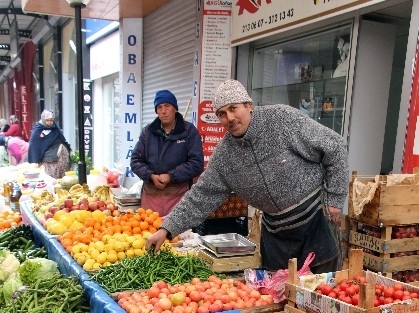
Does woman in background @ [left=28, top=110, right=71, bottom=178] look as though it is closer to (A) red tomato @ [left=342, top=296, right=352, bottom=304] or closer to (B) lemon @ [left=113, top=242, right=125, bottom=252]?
(B) lemon @ [left=113, top=242, right=125, bottom=252]

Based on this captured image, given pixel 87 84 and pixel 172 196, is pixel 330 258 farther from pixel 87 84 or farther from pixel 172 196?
pixel 87 84

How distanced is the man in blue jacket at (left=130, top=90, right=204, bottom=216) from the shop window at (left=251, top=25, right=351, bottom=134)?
1.62 meters

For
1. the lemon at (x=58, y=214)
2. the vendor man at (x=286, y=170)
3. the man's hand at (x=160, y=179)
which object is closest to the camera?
the vendor man at (x=286, y=170)

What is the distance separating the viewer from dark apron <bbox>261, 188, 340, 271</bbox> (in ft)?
8.86

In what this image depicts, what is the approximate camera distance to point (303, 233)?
9.00 feet

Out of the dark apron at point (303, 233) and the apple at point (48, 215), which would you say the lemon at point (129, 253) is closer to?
the dark apron at point (303, 233)

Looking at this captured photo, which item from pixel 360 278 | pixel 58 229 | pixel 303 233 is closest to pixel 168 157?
pixel 58 229

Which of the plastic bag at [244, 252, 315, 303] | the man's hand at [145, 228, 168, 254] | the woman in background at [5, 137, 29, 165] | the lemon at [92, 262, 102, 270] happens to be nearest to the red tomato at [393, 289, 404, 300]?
the plastic bag at [244, 252, 315, 303]

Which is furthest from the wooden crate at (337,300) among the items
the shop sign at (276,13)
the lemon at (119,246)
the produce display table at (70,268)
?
the shop sign at (276,13)

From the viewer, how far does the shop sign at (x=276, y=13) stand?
4.13m

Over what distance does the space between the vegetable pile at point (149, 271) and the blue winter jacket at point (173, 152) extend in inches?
58.8

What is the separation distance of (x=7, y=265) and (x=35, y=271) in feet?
1.36

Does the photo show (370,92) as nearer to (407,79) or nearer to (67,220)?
(407,79)

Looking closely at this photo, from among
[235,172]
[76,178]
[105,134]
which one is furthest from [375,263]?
[105,134]
